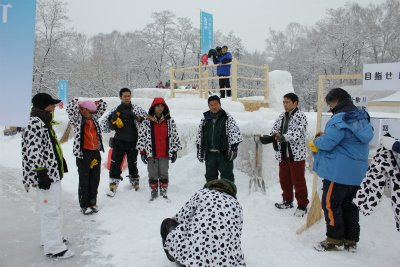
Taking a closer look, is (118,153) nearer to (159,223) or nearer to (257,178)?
(159,223)

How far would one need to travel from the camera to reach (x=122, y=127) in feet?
18.8

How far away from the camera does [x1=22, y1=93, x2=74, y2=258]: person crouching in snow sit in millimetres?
3500

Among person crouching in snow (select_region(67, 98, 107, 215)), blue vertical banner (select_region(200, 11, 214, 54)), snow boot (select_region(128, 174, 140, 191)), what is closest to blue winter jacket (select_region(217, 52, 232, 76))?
blue vertical banner (select_region(200, 11, 214, 54))

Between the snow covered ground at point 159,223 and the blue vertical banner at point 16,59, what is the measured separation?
1564 mm

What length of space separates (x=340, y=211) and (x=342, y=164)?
0.49 m

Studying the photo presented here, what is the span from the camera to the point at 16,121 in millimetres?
3182

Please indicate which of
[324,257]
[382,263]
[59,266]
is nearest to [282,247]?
[324,257]

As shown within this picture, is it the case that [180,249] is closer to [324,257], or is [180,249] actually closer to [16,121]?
[324,257]

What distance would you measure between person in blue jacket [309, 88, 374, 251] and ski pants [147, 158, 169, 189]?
257 cm

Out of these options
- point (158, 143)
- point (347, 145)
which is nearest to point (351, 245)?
point (347, 145)

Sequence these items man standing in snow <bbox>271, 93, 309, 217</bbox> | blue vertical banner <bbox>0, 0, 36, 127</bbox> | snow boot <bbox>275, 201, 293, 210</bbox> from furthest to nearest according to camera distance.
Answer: snow boot <bbox>275, 201, 293, 210</bbox>
man standing in snow <bbox>271, 93, 309, 217</bbox>
blue vertical banner <bbox>0, 0, 36, 127</bbox>

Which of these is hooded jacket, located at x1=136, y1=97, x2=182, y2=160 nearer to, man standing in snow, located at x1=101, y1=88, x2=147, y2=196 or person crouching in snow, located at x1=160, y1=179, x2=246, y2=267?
man standing in snow, located at x1=101, y1=88, x2=147, y2=196

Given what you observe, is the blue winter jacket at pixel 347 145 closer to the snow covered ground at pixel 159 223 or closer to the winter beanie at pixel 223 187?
the snow covered ground at pixel 159 223

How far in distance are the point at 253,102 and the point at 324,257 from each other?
25.3ft
